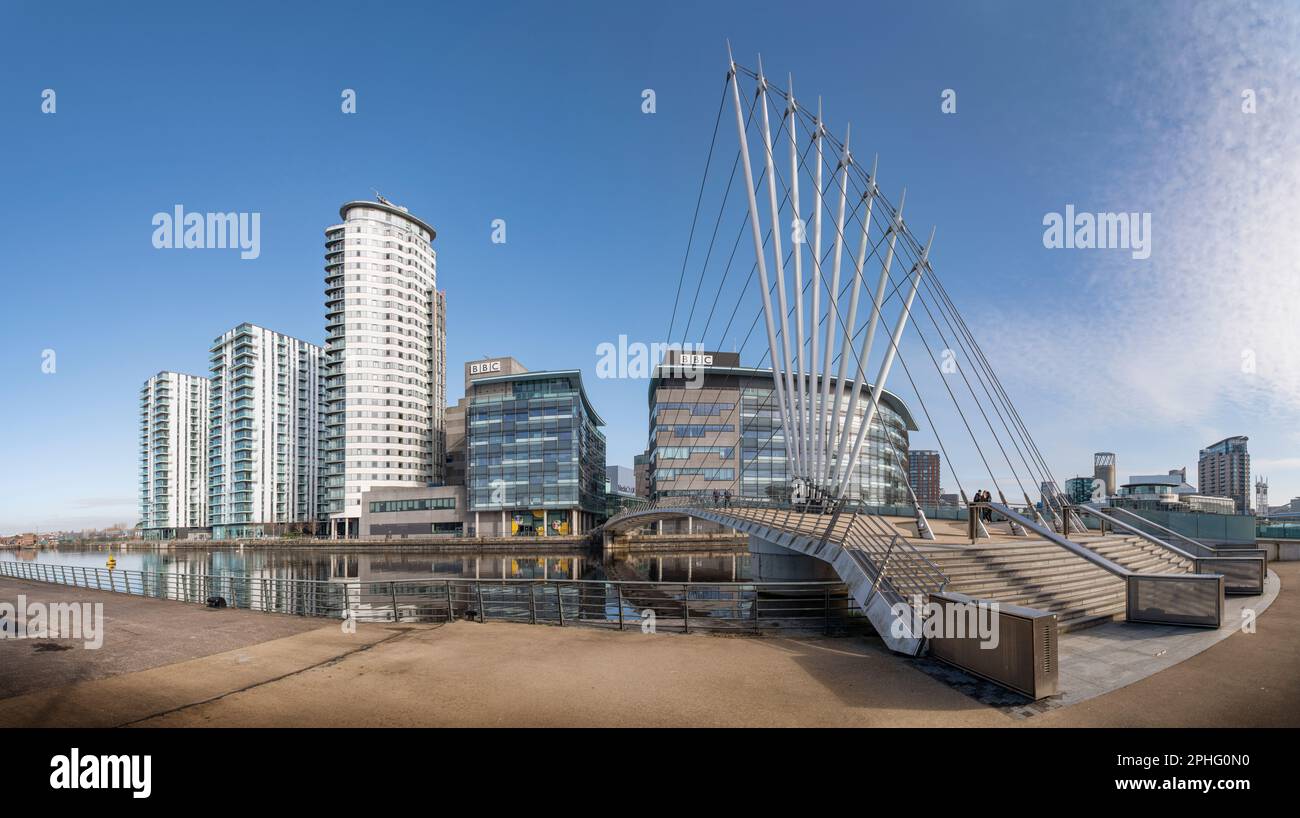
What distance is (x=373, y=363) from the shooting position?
109 metres

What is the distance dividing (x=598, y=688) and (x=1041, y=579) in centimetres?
1164

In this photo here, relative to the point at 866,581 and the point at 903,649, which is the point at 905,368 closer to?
the point at 866,581

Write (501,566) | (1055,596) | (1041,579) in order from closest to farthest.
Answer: (1055,596)
(1041,579)
(501,566)

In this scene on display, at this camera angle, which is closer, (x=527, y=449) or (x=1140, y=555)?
(x=1140, y=555)

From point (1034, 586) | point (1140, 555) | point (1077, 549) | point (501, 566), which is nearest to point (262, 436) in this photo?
point (501, 566)

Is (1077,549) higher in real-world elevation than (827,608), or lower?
higher

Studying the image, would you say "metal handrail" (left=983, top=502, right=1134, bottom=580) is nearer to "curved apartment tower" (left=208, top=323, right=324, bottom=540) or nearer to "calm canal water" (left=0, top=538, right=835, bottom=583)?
"calm canal water" (left=0, top=538, right=835, bottom=583)

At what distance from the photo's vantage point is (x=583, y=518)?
307 feet

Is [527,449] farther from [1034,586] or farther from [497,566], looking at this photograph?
[1034,586]

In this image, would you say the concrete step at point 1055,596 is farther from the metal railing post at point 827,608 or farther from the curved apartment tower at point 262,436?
the curved apartment tower at point 262,436

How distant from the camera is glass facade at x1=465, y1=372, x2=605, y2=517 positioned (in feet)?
285

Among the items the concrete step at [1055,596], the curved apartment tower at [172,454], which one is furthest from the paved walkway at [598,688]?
the curved apartment tower at [172,454]

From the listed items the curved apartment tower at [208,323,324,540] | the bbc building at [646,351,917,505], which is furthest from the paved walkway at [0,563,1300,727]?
the curved apartment tower at [208,323,324,540]
